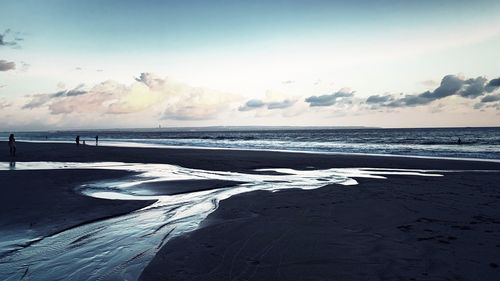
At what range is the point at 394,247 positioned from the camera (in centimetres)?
599

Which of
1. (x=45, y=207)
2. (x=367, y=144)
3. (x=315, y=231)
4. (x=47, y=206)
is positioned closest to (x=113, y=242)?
(x=315, y=231)

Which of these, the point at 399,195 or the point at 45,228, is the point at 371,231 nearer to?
the point at 399,195

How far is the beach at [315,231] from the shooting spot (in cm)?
498

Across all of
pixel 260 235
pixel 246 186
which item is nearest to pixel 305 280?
pixel 260 235

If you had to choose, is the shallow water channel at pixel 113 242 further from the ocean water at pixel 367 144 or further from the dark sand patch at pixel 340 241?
the ocean water at pixel 367 144

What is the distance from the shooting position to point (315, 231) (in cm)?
705

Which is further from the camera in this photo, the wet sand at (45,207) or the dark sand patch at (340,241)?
the wet sand at (45,207)

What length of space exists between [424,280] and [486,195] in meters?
8.36

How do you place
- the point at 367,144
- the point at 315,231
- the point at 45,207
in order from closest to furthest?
the point at 315,231, the point at 45,207, the point at 367,144

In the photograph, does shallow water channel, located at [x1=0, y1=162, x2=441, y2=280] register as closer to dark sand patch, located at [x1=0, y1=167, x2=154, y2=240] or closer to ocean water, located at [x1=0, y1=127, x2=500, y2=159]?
dark sand patch, located at [x1=0, y1=167, x2=154, y2=240]

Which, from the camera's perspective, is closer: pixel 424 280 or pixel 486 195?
pixel 424 280

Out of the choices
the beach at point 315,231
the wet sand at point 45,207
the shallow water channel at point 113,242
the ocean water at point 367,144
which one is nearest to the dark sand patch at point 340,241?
the beach at point 315,231

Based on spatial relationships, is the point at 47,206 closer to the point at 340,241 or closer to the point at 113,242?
the point at 113,242

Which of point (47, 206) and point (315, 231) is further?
point (47, 206)
